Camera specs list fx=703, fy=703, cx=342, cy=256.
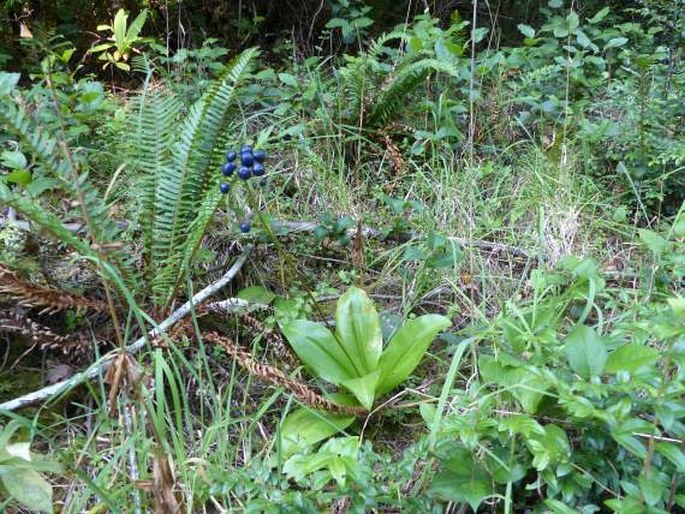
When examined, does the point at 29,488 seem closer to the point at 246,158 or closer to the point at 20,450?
the point at 20,450

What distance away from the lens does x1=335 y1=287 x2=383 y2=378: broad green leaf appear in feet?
7.05

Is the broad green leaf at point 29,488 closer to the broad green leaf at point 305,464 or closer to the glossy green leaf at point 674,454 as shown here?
the broad green leaf at point 305,464

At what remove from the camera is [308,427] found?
2010mm

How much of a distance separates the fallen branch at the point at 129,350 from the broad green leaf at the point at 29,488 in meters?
0.18

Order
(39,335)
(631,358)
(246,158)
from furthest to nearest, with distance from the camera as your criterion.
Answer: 1. (39,335)
2. (246,158)
3. (631,358)

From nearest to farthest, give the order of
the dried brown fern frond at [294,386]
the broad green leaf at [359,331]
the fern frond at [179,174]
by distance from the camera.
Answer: the dried brown fern frond at [294,386] < the broad green leaf at [359,331] < the fern frond at [179,174]

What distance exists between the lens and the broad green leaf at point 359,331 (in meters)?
2.15

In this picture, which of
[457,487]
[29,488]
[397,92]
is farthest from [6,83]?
[457,487]

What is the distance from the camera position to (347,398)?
2.12 m

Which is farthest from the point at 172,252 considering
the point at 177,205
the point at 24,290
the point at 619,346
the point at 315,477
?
the point at 619,346

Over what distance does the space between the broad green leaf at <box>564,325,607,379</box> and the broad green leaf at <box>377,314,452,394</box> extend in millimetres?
465

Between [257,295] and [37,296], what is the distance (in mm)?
693

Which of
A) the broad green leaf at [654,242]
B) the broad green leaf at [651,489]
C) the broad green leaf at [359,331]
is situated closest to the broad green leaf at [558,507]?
the broad green leaf at [651,489]

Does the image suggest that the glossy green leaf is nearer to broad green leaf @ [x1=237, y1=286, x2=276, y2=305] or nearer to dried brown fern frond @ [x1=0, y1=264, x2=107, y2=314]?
broad green leaf @ [x1=237, y1=286, x2=276, y2=305]
